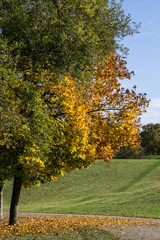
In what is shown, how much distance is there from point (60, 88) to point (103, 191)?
1111 inches

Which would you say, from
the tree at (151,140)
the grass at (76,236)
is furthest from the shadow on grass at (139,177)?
the tree at (151,140)

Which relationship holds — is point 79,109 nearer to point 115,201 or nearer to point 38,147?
point 38,147

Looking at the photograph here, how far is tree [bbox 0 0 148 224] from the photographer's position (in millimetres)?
10336

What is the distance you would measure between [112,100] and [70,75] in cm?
316

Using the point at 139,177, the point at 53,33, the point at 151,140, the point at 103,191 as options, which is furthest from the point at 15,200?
the point at 151,140

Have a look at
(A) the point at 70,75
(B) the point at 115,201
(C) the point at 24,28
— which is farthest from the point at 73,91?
(B) the point at 115,201

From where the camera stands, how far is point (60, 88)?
12406 millimetres

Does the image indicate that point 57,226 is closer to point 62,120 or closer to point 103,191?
point 62,120

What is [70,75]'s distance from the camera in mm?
12227

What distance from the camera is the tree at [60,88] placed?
407 inches

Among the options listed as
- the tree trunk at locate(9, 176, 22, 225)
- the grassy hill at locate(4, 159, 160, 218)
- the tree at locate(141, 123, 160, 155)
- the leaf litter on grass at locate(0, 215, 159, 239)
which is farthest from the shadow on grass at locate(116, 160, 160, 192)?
the tree at locate(141, 123, 160, 155)

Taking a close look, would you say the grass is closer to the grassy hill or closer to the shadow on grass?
the grassy hill

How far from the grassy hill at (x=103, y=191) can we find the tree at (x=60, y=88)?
37.7 feet

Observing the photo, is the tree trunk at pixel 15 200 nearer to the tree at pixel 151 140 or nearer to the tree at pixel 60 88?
the tree at pixel 60 88
